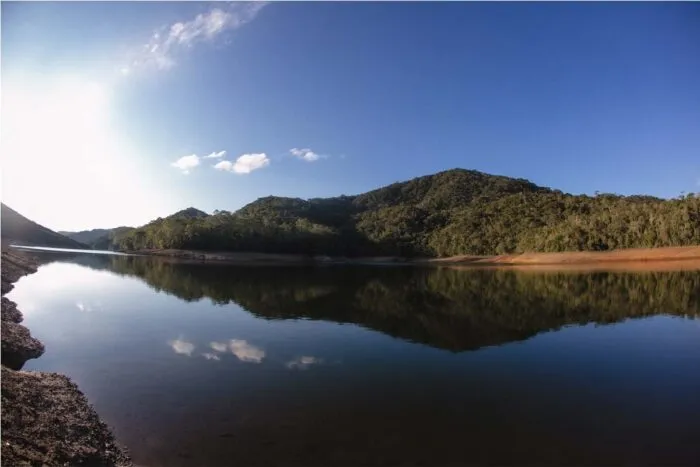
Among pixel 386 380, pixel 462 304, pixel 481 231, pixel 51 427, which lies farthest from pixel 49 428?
pixel 481 231

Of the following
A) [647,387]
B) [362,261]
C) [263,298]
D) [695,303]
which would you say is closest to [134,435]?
[647,387]

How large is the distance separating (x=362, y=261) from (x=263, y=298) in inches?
3548

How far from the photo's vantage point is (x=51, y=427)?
9742 mm

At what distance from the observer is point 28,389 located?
1151 cm

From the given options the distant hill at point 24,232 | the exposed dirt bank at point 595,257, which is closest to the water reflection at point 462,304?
the exposed dirt bank at point 595,257

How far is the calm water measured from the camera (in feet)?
33.7

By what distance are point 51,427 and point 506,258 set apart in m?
107

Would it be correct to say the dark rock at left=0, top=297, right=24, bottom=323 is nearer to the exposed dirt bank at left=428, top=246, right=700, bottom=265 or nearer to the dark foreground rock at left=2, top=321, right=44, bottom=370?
the dark foreground rock at left=2, top=321, right=44, bottom=370

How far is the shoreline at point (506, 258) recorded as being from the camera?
7806cm

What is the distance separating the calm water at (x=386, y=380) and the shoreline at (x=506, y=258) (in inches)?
2162

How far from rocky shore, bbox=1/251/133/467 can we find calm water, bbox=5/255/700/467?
0.65 m

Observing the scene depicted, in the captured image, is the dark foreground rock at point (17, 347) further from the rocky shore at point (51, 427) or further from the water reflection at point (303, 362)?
the water reflection at point (303, 362)

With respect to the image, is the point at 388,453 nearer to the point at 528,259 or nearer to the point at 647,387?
the point at 647,387

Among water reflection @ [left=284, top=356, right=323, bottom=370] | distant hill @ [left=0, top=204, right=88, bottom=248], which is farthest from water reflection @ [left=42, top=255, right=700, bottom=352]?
distant hill @ [left=0, top=204, right=88, bottom=248]
